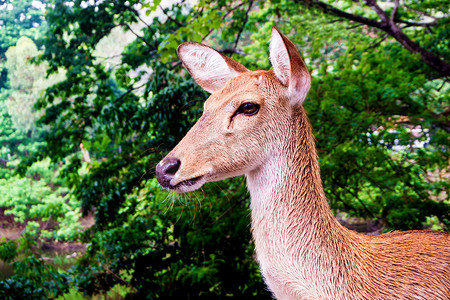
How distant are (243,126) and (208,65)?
31 centimetres

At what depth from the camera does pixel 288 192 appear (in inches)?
44.7

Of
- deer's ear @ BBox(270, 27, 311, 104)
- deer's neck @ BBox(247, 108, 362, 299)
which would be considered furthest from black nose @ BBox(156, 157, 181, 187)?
deer's ear @ BBox(270, 27, 311, 104)

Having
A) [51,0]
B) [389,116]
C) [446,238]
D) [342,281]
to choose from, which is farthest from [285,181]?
[51,0]

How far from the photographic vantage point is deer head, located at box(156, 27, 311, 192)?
102 centimetres

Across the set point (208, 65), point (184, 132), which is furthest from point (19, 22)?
point (208, 65)

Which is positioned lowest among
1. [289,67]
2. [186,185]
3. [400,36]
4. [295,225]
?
[400,36]

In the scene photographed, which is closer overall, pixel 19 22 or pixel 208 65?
pixel 208 65

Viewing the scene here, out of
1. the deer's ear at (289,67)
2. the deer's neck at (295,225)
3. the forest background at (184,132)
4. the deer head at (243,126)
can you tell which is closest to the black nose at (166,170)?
the deer head at (243,126)

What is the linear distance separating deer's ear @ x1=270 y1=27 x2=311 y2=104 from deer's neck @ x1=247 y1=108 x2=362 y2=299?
0.09 meters

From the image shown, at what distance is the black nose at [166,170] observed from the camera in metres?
1.00

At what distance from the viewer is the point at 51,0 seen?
16.8 ft

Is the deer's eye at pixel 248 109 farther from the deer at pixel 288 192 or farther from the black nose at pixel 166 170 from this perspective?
the black nose at pixel 166 170

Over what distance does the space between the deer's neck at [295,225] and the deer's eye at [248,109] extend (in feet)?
0.39

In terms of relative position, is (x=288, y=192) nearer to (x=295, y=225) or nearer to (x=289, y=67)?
(x=295, y=225)
